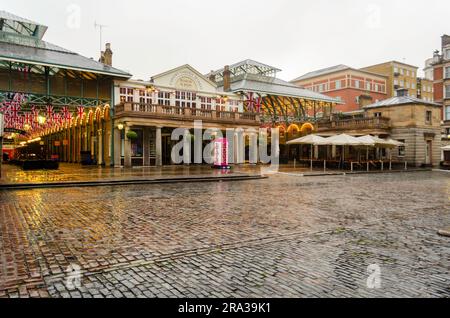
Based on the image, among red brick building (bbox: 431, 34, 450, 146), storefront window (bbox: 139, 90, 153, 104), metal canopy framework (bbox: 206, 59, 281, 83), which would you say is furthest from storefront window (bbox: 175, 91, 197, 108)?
red brick building (bbox: 431, 34, 450, 146)

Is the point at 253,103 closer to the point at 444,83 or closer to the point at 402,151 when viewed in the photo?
the point at 402,151

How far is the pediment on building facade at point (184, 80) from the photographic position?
3253cm

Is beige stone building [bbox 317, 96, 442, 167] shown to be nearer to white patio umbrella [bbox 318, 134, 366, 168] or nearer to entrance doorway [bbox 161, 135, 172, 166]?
white patio umbrella [bbox 318, 134, 366, 168]

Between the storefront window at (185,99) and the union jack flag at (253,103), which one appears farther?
the union jack flag at (253,103)

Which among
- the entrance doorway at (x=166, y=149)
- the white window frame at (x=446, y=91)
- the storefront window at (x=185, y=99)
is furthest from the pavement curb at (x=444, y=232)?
the white window frame at (x=446, y=91)

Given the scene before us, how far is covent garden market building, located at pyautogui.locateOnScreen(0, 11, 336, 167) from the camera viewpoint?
1009 inches

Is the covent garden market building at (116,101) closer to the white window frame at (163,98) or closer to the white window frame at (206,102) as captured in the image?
the white window frame at (206,102)

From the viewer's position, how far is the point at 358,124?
37250 mm

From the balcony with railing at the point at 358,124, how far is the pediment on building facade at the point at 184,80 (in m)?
15.5

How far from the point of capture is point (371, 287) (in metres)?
3.98

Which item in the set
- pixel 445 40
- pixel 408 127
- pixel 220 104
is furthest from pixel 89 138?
pixel 445 40

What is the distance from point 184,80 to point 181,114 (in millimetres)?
4783

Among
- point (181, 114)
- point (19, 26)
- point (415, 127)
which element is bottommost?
point (415, 127)

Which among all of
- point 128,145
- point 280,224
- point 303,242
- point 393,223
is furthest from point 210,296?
point 128,145
